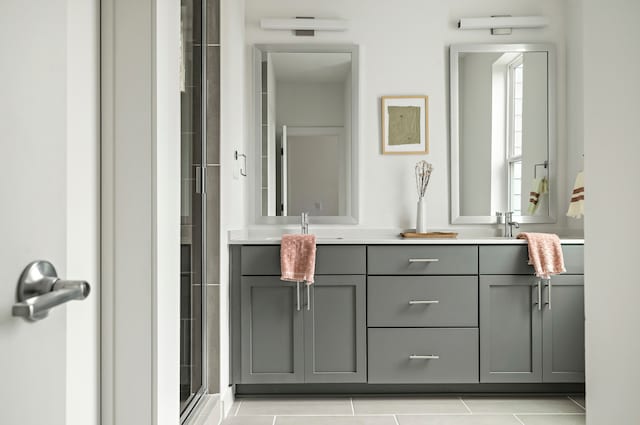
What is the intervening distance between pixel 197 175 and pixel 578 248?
2.10 m

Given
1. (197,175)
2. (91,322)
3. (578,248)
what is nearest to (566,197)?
(578,248)

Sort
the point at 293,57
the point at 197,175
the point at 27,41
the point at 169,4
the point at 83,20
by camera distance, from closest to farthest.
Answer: the point at 27,41
the point at 83,20
the point at 169,4
the point at 197,175
the point at 293,57

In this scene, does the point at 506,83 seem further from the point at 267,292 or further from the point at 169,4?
the point at 169,4

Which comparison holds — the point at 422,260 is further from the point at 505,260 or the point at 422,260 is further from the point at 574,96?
the point at 574,96

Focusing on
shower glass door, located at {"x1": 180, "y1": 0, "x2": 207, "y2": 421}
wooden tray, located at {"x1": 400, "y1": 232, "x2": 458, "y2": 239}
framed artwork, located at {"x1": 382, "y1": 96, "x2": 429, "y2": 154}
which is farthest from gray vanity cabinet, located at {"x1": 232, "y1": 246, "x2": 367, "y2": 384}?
framed artwork, located at {"x1": 382, "y1": 96, "x2": 429, "y2": 154}

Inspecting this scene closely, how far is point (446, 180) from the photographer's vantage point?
3.14 metres

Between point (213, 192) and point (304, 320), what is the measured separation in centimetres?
87

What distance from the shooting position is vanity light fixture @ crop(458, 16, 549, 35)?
10.2 ft

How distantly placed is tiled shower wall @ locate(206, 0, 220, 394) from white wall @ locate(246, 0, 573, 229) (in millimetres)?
793

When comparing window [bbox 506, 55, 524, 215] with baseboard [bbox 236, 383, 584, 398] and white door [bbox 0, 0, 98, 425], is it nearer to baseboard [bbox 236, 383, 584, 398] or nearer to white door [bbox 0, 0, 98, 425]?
baseboard [bbox 236, 383, 584, 398]

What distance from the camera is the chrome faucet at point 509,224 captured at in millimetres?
3062

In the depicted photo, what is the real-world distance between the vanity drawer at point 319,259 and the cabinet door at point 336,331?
0.05m

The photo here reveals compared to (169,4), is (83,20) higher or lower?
lower

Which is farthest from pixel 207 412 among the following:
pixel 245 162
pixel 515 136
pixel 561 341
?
pixel 515 136
